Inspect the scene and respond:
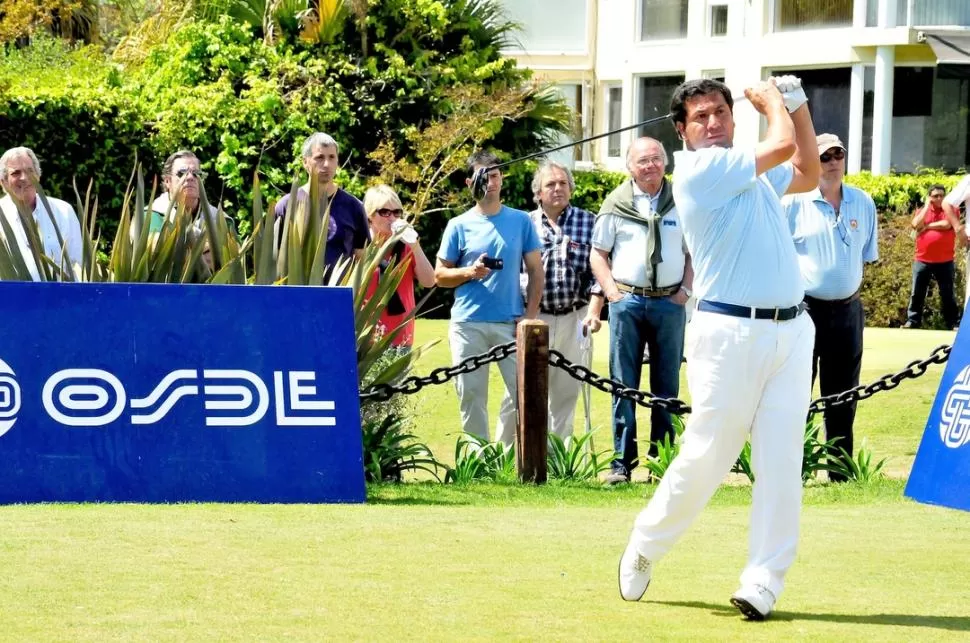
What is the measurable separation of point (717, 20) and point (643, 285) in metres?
25.6

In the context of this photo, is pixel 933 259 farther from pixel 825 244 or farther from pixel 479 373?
pixel 479 373

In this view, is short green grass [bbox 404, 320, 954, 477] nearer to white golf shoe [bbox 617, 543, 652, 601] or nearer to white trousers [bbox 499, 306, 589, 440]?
white trousers [bbox 499, 306, 589, 440]

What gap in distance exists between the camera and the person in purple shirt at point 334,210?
10.4 metres

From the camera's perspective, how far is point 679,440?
9992 millimetres

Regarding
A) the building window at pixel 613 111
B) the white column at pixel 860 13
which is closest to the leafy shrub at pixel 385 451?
the white column at pixel 860 13

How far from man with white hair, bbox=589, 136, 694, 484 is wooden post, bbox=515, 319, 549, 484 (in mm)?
730

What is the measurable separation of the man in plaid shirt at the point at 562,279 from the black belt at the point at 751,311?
501 centimetres

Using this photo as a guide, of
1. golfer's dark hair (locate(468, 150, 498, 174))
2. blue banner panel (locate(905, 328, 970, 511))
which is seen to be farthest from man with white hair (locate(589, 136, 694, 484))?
blue banner panel (locate(905, 328, 970, 511))

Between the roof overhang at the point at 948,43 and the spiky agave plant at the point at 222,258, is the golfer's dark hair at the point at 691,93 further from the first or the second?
the roof overhang at the point at 948,43

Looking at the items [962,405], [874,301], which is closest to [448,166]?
[874,301]

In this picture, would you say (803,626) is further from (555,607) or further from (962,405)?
(962,405)

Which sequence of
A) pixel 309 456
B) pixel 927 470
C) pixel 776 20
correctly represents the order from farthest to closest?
pixel 776 20
pixel 927 470
pixel 309 456

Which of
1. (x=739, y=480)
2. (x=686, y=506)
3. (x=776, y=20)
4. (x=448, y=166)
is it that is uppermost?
(x=776, y=20)

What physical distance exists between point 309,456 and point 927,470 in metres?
3.40
